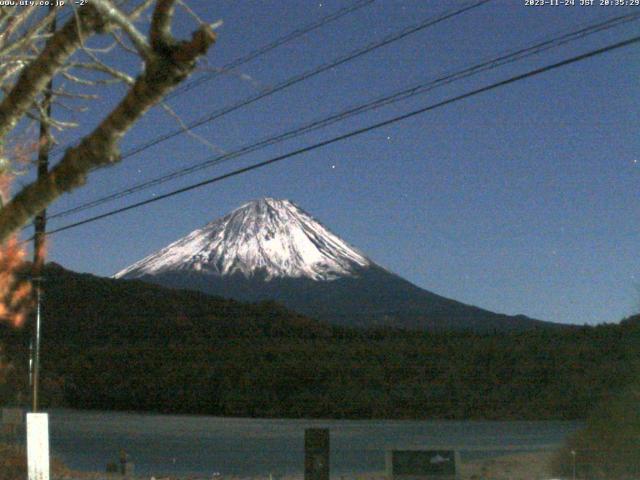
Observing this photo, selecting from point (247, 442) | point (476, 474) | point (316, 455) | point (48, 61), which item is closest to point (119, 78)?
point (48, 61)

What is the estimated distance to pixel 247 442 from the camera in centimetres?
3434

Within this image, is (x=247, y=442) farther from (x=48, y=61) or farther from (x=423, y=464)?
(x=48, y=61)

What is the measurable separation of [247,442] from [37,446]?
22.1 m

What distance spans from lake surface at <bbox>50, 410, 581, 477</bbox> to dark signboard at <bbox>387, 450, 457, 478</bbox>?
8.94m

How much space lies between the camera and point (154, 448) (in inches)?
1254

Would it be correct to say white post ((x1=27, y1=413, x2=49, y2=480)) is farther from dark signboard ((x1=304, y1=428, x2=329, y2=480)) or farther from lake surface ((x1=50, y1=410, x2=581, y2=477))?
lake surface ((x1=50, y1=410, x2=581, y2=477))

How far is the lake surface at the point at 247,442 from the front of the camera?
2627cm

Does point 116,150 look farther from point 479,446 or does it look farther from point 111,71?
point 479,446

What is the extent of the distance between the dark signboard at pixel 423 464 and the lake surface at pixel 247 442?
894cm

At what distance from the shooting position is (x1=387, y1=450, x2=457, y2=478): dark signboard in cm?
1455

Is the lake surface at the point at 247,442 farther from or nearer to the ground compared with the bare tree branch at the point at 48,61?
nearer to the ground

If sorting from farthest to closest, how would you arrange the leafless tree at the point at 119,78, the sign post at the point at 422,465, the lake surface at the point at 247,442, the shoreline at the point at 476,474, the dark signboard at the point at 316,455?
the lake surface at the point at 247,442 < the shoreline at the point at 476,474 < the sign post at the point at 422,465 < the dark signboard at the point at 316,455 < the leafless tree at the point at 119,78

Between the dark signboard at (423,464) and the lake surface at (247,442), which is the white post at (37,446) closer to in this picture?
the dark signboard at (423,464)

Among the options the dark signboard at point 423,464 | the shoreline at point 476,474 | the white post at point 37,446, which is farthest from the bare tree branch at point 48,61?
the shoreline at point 476,474
